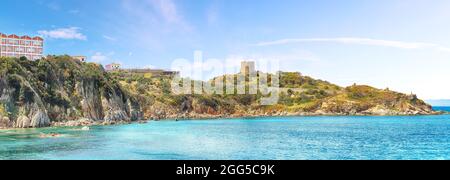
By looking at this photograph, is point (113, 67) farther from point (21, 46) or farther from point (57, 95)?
point (57, 95)

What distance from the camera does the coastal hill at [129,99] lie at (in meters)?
54.4

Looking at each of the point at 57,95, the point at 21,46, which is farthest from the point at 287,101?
the point at 21,46

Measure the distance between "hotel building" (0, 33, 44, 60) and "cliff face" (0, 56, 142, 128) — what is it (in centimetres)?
351

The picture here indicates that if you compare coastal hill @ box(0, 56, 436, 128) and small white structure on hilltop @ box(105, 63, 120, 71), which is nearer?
coastal hill @ box(0, 56, 436, 128)

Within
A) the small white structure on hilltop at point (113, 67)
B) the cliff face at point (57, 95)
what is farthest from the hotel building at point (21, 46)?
the small white structure on hilltop at point (113, 67)

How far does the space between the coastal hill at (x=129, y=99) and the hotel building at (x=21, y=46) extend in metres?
3.57

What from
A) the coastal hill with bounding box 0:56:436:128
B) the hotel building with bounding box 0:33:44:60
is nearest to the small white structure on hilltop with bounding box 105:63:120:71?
the coastal hill with bounding box 0:56:436:128

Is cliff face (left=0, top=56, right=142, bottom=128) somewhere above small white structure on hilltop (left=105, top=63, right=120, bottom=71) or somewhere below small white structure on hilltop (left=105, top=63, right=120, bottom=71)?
below

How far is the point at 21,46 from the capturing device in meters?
69.1

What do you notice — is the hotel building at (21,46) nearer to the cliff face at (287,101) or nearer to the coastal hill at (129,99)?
the coastal hill at (129,99)

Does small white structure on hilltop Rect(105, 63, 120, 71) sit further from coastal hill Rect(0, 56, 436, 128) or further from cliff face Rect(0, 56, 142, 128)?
cliff face Rect(0, 56, 142, 128)

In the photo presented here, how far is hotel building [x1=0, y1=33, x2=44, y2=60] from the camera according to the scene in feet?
220

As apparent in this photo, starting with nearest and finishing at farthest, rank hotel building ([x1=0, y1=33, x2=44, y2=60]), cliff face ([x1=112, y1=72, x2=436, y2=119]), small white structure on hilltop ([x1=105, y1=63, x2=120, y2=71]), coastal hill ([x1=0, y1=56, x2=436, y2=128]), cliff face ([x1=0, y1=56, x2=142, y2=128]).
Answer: cliff face ([x1=0, y1=56, x2=142, y2=128])
coastal hill ([x1=0, y1=56, x2=436, y2=128])
hotel building ([x1=0, y1=33, x2=44, y2=60])
cliff face ([x1=112, y1=72, x2=436, y2=119])
small white structure on hilltop ([x1=105, y1=63, x2=120, y2=71])
